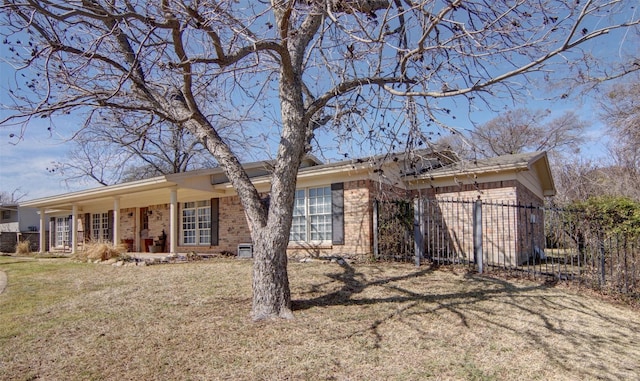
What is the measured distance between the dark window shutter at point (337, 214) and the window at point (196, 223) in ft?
18.5

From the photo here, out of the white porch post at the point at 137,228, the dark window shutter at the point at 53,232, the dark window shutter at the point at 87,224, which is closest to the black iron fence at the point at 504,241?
the white porch post at the point at 137,228

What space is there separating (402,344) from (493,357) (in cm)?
108

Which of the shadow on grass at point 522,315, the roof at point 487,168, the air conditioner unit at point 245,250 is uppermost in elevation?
the roof at point 487,168

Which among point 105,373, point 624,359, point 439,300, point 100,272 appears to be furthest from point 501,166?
point 100,272

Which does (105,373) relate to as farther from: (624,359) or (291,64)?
(624,359)

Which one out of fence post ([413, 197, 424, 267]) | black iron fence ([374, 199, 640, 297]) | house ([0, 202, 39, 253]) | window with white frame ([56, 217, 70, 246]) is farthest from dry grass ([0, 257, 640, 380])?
house ([0, 202, 39, 253])

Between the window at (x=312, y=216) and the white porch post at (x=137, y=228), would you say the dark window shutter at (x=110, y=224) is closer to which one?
the white porch post at (x=137, y=228)

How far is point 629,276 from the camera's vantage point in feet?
27.4

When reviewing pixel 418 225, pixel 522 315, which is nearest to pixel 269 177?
pixel 418 225

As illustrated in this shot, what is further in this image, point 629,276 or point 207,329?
Result: point 629,276

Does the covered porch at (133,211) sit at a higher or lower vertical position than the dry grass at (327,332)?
higher

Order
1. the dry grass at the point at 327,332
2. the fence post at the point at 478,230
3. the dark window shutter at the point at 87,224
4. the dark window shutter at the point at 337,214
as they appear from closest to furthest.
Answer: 1. the dry grass at the point at 327,332
2. the fence post at the point at 478,230
3. the dark window shutter at the point at 337,214
4. the dark window shutter at the point at 87,224

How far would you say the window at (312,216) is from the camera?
40.6 feet

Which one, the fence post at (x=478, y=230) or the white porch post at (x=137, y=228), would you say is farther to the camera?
the white porch post at (x=137, y=228)
